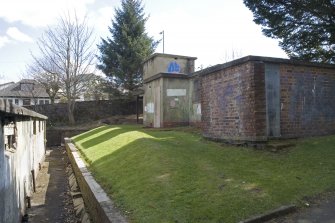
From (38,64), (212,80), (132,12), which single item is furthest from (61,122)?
(212,80)

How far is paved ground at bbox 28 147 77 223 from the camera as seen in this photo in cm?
921

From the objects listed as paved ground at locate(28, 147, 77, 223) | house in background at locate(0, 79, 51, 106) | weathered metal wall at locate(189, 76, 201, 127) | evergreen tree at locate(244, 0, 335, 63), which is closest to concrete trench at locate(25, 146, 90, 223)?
paved ground at locate(28, 147, 77, 223)

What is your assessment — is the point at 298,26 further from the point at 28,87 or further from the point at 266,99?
the point at 28,87

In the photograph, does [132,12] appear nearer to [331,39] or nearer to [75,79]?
[75,79]

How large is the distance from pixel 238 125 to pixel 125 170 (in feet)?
11.6

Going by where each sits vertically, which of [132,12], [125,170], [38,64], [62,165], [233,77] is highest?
[132,12]

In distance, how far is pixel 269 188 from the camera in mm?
6148

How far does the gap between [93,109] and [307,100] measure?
27012mm

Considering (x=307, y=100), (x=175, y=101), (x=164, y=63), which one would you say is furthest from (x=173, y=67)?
(x=307, y=100)

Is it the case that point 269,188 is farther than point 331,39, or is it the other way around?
point 331,39

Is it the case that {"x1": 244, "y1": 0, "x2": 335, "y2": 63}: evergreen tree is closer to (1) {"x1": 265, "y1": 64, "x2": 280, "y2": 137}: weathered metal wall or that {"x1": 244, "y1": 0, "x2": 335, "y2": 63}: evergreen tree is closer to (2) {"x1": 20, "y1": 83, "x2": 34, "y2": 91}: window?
(1) {"x1": 265, "y1": 64, "x2": 280, "y2": 137}: weathered metal wall

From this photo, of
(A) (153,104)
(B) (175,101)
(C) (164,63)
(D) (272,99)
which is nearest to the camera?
(D) (272,99)

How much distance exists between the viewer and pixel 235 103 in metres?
10.1

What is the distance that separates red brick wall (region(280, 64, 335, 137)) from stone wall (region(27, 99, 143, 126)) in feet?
79.2
